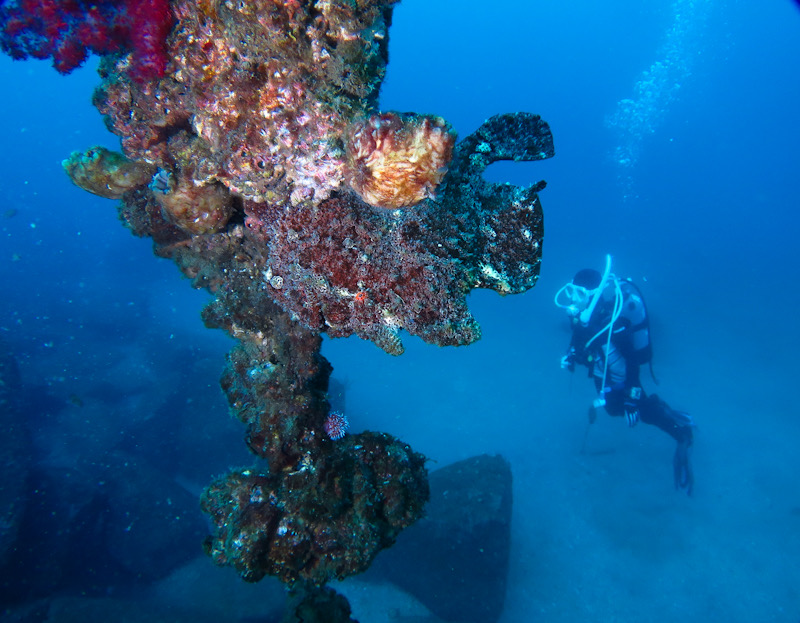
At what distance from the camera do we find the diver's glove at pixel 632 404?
12.2 m

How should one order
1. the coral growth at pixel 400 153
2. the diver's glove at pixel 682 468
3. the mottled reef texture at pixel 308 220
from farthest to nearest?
the diver's glove at pixel 682 468 < the mottled reef texture at pixel 308 220 < the coral growth at pixel 400 153

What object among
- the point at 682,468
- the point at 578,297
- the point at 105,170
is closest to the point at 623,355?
the point at 578,297

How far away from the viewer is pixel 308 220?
2732 millimetres

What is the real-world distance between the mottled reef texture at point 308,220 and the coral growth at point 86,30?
0.11 meters

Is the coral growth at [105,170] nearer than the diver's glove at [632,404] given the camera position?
Yes

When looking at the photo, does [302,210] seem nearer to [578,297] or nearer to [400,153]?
[400,153]

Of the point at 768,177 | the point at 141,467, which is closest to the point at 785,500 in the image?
the point at 141,467

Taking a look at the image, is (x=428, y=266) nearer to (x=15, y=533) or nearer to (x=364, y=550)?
(x=364, y=550)

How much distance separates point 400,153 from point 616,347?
13221 millimetres

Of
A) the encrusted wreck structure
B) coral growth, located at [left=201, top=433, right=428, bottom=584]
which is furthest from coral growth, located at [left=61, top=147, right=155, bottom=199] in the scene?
coral growth, located at [left=201, top=433, right=428, bottom=584]

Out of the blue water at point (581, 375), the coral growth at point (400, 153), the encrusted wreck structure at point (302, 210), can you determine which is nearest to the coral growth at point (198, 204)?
the encrusted wreck structure at point (302, 210)

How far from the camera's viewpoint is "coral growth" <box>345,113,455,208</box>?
7.00 ft

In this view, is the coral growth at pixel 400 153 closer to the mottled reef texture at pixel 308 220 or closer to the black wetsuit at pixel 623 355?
the mottled reef texture at pixel 308 220

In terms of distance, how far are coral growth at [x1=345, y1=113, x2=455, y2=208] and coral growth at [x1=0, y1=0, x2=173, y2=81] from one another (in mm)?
1729
